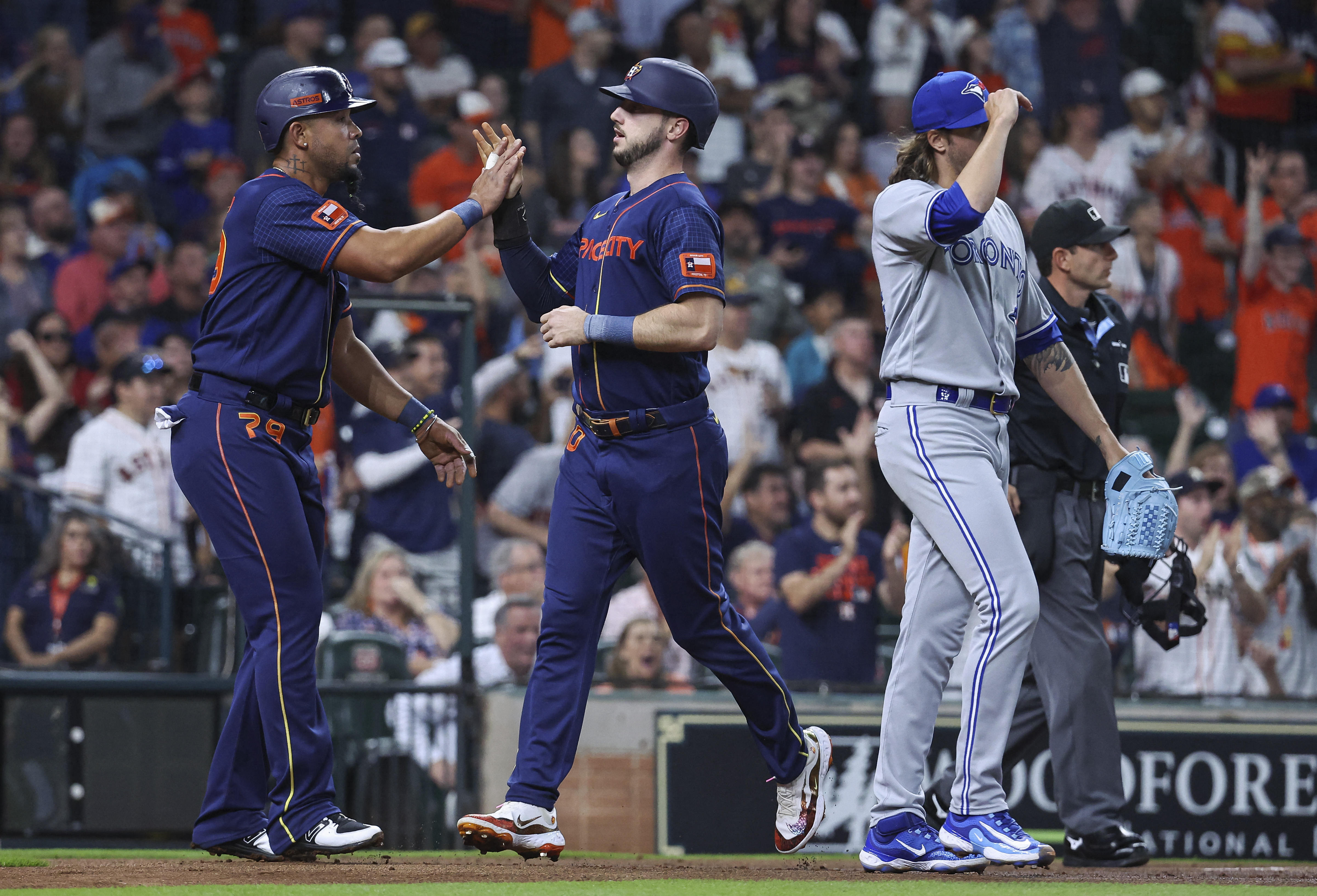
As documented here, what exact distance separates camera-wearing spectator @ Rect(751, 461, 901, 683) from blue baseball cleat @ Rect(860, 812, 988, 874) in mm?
3161

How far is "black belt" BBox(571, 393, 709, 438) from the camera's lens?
4402mm

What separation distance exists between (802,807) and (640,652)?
2.91 m

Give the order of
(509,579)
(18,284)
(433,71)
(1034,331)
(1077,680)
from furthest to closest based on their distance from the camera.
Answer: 1. (433,71)
2. (18,284)
3. (509,579)
4. (1077,680)
5. (1034,331)

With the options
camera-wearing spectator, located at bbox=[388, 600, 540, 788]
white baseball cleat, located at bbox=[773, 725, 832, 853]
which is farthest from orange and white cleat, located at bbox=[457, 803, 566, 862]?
camera-wearing spectator, located at bbox=[388, 600, 540, 788]

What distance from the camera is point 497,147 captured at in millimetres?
4688

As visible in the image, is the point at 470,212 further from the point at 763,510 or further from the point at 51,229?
the point at 51,229

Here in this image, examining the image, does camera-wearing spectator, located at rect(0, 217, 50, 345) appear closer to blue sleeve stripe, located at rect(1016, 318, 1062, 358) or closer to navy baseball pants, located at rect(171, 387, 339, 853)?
navy baseball pants, located at rect(171, 387, 339, 853)

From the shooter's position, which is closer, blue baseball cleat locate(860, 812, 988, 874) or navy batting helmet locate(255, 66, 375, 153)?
blue baseball cleat locate(860, 812, 988, 874)

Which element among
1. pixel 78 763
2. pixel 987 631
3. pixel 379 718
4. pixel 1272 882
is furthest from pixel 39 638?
pixel 1272 882

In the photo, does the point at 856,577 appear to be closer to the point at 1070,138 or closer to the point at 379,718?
the point at 379,718

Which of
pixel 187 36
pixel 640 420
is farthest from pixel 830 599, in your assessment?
pixel 187 36

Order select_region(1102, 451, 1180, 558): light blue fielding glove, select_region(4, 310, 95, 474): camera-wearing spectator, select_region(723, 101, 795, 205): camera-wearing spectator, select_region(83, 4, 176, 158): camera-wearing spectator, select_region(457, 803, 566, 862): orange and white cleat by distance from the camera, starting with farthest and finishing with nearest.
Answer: select_region(723, 101, 795, 205): camera-wearing spectator < select_region(83, 4, 176, 158): camera-wearing spectator < select_region(4, 310, 95, 474): camera-wearing spectator < select_region(1102, 451, 1180, 558): light blue fielding glove < select_region(457, 803, 566, 862): orange and white cleat

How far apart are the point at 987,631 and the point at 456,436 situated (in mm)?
1726

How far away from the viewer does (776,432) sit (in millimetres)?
9438
